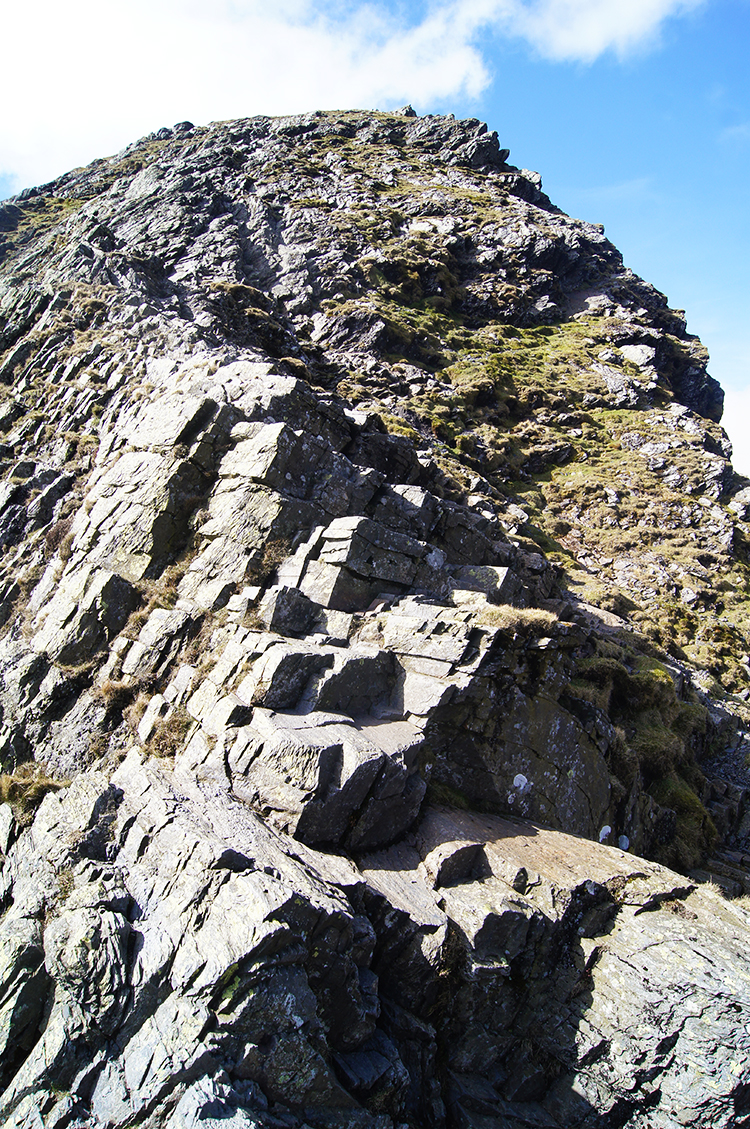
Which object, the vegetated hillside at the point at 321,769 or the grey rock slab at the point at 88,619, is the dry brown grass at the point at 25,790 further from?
the grey rock slab at the point at 88,619

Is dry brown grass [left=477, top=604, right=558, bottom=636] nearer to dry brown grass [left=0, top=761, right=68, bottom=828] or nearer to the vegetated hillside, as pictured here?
the vegetated hillside

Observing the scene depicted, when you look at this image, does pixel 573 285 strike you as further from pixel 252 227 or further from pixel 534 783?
pixel 534 783

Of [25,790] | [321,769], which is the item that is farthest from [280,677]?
[25,790]

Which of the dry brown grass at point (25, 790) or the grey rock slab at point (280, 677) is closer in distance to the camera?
the grey rock slab at point (280, 677)

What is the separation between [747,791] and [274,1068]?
21044 millimetres

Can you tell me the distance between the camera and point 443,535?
2228cm

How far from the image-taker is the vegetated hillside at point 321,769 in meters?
7.25

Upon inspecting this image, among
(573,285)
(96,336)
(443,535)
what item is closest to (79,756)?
(443,535)

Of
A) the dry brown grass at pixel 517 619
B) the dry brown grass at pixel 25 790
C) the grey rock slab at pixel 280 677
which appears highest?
the dry brown grass at pixel 517 619

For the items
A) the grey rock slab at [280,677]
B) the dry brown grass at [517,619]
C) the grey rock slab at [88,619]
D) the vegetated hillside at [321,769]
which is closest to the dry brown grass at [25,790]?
the vegetated hillside at [321,769]

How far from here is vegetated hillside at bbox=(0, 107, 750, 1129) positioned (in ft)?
23.8

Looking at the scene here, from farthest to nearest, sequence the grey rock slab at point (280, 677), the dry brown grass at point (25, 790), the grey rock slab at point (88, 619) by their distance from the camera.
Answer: the grey rock slab at point (88, 619)
the dry brown grass at point (25, 790)
the grey rock slab at point (280, 677)

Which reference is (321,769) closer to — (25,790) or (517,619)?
(517,619)

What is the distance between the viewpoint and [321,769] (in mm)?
10039
